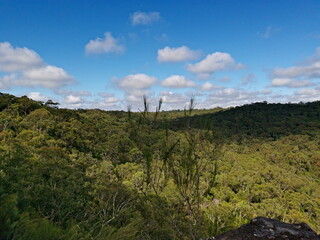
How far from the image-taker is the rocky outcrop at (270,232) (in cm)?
245

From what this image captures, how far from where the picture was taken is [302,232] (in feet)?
8.32

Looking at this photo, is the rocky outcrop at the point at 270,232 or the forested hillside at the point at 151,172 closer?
the rocky outcrop at the point at 270,232

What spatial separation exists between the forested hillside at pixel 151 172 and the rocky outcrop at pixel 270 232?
54 centimetres

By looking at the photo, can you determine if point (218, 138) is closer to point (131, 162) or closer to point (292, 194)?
point (131, 162)

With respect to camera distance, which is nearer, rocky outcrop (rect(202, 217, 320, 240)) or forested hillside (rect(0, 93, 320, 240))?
rocky outcrop (rect(202, 217, 320, 240))

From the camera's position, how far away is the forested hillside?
297cm

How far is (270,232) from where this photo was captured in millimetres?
2525

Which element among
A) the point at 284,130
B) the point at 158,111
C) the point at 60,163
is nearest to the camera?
the point at 158,111

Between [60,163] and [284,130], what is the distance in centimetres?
10143

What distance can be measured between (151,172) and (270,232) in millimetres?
Result: 1564

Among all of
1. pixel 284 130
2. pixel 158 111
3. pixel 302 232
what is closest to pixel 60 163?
pixel 158 111

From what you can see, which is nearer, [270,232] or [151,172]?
[270,232]

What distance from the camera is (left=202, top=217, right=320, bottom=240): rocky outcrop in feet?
8.05

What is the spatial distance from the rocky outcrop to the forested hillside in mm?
542
